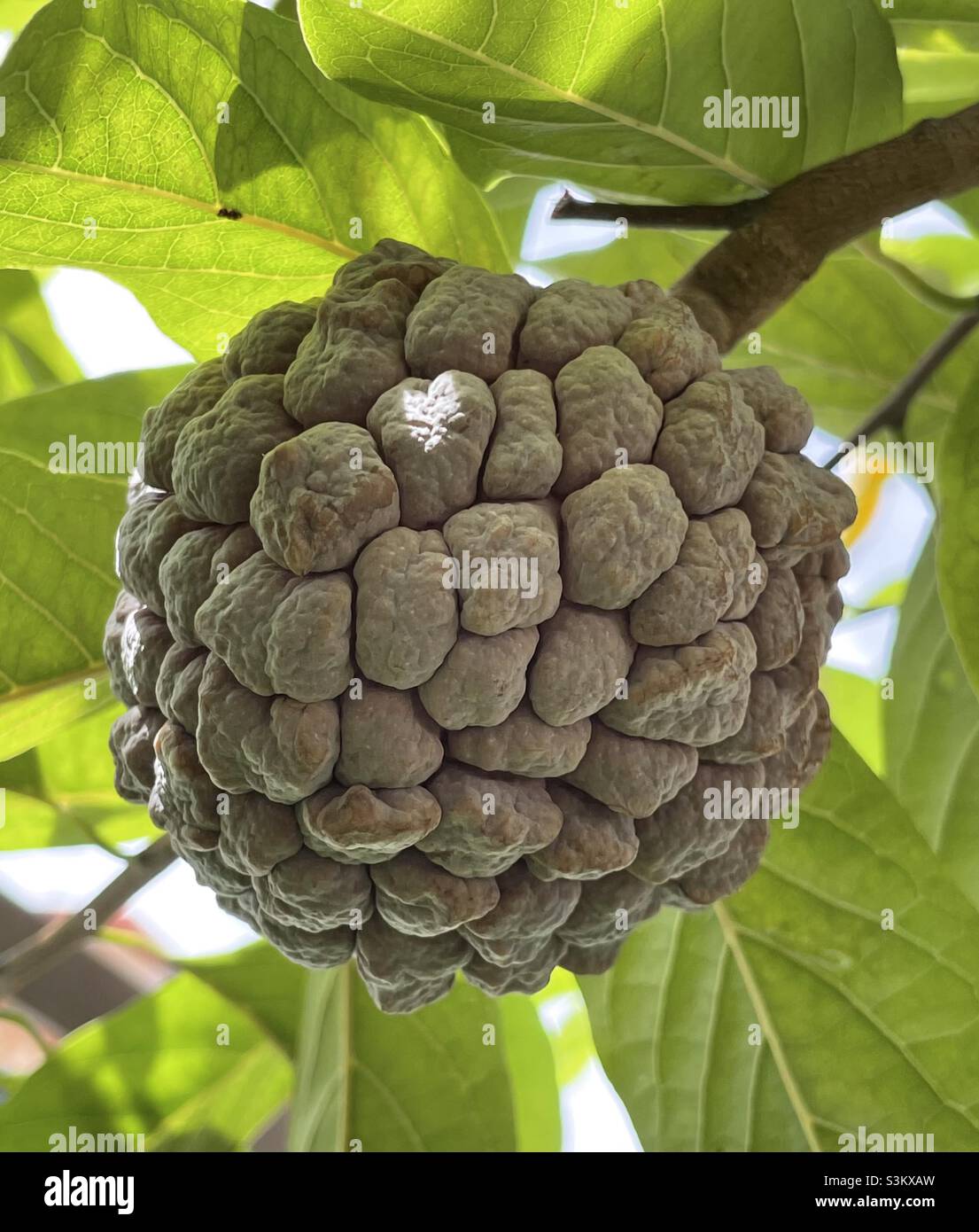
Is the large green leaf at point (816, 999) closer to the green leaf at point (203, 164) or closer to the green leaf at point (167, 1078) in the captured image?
the green leaf at point (167, 1078)

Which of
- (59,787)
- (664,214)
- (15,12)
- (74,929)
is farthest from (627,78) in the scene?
(59,787)

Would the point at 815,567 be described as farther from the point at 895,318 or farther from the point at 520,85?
the point at 895,318

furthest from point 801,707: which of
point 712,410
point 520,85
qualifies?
point 520,85

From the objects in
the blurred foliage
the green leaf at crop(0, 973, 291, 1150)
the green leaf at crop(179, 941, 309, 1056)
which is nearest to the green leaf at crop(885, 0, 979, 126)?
the blurred foliage

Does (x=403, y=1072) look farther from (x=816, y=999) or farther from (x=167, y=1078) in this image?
(x=816, y=999)

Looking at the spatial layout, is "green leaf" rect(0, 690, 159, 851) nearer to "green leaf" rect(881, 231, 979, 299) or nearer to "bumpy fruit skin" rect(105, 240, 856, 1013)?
"bumpy fruit skin" rect(105, 240, 856, 1013)

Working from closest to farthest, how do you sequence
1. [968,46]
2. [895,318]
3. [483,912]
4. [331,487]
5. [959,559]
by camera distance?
[331,487] < [483,912] < [959,559] < [968,46] < [895,318]
